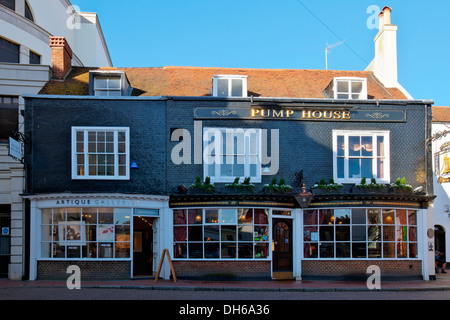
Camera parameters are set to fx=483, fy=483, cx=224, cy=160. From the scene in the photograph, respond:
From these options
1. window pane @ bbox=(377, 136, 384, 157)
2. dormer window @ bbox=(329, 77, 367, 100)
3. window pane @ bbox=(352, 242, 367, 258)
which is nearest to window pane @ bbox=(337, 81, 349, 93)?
dormer window @ bbox=(329, 77, 367, 100)

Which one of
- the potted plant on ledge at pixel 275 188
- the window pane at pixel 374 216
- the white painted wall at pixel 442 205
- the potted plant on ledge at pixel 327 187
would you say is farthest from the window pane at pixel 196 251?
the white painted wall at pixel 442 205

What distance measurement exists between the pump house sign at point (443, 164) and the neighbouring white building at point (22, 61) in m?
15.5

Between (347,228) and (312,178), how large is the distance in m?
2.32

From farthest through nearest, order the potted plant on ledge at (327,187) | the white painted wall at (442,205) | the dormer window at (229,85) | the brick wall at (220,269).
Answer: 1. the white painted wall at (442,205)
2. the dormer window at (229,85)
3. the potted plant on ledge at (327,187)
4. the brick wall at (220,269)

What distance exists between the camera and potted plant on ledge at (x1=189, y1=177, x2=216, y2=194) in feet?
59.5

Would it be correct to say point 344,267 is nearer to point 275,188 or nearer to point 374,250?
point 374,250

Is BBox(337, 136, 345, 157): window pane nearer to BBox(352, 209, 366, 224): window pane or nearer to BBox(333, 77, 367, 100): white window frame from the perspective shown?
BBox(333, 77, 367, 100): white window frame

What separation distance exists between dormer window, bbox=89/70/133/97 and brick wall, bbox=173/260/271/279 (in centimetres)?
724

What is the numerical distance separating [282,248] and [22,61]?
1553 cm

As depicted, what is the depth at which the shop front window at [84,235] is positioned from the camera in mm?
17578

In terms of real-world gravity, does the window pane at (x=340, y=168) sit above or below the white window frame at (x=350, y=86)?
Answer: below

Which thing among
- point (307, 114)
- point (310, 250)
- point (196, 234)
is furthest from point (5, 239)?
point (307, 114)

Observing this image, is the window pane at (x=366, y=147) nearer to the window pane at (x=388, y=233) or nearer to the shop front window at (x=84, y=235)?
the window pane at (x=388, y=233)

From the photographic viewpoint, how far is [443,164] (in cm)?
1791
